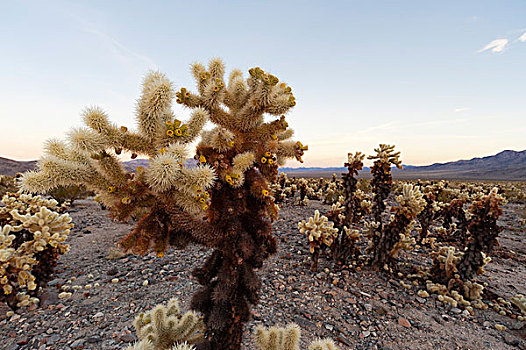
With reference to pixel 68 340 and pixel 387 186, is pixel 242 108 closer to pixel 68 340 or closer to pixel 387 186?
pixel 68 340

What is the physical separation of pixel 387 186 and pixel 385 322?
2.81 metres

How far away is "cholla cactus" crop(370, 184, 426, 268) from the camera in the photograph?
18.8ft

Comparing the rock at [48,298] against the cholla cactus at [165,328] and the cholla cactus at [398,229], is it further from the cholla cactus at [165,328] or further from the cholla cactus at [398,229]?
the cholla cactus at [398,229]

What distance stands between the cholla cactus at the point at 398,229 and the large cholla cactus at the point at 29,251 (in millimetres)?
6704

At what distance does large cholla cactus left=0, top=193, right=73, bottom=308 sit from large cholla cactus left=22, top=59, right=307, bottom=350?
3.65 meters

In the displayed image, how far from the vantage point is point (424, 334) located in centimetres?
417

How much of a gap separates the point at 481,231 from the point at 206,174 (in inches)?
249

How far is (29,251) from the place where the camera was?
14.9 feet

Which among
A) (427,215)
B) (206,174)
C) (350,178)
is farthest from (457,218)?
(206,174)

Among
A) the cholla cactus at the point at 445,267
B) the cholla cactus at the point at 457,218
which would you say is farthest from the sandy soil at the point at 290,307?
the cholla cactus at the point at 457,218

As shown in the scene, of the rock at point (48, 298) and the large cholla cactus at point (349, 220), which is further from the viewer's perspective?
the large cholla cactus at point (349, 220)

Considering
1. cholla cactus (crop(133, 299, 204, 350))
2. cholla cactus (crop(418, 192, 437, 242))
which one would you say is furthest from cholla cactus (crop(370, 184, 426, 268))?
cholla cactus (crop(133, 299, 204, 350))

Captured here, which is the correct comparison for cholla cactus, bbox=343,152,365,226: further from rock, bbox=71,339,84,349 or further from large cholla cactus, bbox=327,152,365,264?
rock, bbox=71,339,84,349

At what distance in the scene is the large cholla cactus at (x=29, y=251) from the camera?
4.19 meters
